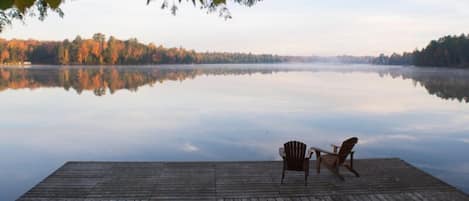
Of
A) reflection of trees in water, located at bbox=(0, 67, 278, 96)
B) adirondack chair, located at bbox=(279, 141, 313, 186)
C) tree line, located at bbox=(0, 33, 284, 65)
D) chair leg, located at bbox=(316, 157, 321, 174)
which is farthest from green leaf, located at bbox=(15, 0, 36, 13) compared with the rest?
tree line, located at bbox=(0, 33, 284, 65)

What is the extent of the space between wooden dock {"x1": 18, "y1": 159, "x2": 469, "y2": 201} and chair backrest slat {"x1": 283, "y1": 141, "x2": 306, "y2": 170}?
0.25m

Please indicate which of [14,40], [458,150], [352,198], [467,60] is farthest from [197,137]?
[14,40]

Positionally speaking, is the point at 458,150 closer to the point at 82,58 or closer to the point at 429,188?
the point at 429,188

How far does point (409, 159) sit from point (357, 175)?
2861mm

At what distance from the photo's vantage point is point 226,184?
15.8 ft

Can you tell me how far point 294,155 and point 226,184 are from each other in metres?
0.98

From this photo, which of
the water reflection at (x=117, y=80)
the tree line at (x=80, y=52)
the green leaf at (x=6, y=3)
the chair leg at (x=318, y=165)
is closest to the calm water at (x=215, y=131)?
the chair leg at (x=318, y=165)

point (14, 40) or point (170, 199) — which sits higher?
point (14, 40)

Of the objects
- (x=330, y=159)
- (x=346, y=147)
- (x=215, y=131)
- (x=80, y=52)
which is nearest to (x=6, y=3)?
(x=346, y=147)

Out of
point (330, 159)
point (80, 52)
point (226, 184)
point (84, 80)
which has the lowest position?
point (84, 80)

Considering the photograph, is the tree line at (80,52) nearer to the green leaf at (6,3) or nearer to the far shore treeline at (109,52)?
the far shore treeline at (109,52)

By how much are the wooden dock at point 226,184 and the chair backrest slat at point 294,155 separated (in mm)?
249

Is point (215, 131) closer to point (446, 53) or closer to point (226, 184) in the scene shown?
point (226, 184)

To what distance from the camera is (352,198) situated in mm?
4355
